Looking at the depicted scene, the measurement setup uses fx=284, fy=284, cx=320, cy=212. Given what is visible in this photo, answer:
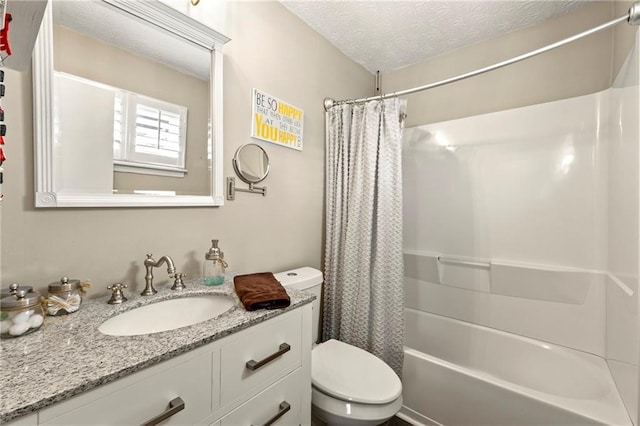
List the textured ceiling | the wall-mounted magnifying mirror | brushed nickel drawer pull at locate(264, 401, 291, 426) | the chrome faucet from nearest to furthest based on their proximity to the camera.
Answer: brushed nickel drawer pull at locate(264, 401, 291, 426) < the chrome faucet < the wall-mounted magnifying mirror < the textured ceiling

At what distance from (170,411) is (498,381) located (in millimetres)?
1458

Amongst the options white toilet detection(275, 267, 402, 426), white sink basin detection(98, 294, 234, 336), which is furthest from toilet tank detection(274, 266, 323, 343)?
white sink basin detection(98, 294, 234, 336)

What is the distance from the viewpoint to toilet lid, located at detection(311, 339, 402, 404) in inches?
47.3

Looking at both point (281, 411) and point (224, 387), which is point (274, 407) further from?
point (224, 387)

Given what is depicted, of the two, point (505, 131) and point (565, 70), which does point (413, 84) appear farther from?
point (565, 70)

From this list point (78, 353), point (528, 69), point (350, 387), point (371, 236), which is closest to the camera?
point (78, 353)

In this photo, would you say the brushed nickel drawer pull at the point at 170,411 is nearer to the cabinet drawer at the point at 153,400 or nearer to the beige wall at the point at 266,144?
the cabinet drawer at the point at 153,400

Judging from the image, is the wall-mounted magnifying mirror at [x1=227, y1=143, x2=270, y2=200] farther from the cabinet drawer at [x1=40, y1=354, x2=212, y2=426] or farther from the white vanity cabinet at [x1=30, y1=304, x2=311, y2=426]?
the cabinet drawer at [x1=40, y1=354, x2=212, y2=426]

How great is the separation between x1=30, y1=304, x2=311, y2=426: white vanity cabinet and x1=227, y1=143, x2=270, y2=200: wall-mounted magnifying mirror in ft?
2.40

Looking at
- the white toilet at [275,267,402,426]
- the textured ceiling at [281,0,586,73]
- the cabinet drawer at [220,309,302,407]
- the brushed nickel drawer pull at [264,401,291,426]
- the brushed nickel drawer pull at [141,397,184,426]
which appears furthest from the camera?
the textured ceiling at [281,0,586,73]

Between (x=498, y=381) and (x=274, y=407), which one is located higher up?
(x=274, y=407)

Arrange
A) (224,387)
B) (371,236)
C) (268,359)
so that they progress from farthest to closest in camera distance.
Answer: (371,236)
(268,359)
(224,387)

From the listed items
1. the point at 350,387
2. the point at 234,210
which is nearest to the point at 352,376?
the point at 350,387

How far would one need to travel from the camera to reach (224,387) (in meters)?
0.81
